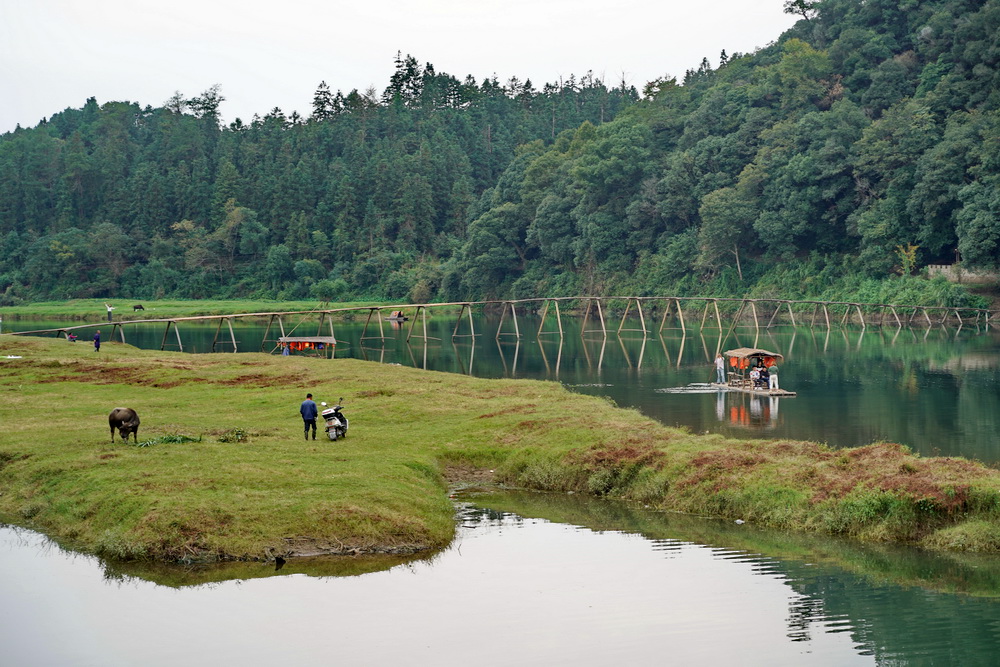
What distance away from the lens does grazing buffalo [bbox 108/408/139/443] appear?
103 feet

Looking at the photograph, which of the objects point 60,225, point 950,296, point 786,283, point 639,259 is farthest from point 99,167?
point 950,296

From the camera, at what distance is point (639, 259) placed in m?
140

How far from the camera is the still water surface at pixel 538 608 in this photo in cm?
1852

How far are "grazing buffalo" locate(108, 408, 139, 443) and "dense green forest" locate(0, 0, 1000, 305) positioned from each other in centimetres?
8336

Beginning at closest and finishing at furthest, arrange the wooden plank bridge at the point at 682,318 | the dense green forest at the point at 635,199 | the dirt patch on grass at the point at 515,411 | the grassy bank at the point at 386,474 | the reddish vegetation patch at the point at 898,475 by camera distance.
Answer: the grassy bank at the point at 386,474, the reddish vegetation patch at the point at 898,475, the dirt patch on grass at the point at 515,411, the wooden plank bridge at the point at 682,318, the dense green forest at the point at 635,199

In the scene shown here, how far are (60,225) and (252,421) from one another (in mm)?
168635

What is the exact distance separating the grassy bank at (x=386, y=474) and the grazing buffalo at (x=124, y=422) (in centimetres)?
73

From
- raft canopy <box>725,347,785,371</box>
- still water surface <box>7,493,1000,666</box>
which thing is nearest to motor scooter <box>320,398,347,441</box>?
still water surface <box>7,493,1000,666</box>

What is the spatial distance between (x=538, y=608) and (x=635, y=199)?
12436 centimetres

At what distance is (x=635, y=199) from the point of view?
14175cm

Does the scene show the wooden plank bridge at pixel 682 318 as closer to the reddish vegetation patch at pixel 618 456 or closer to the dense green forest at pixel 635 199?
the dense green forest at pixel 635 199

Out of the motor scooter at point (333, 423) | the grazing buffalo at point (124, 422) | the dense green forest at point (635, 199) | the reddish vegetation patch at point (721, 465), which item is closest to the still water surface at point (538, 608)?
the reddish vegetation patch at point (721, 465)

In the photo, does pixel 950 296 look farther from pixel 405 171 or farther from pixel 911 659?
pixel 405 171

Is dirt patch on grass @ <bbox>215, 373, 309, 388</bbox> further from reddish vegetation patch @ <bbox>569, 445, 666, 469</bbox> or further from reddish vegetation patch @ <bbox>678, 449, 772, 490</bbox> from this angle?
reddish vegetation patch @ <bbox>678, 449, 772, 490</bbox>
